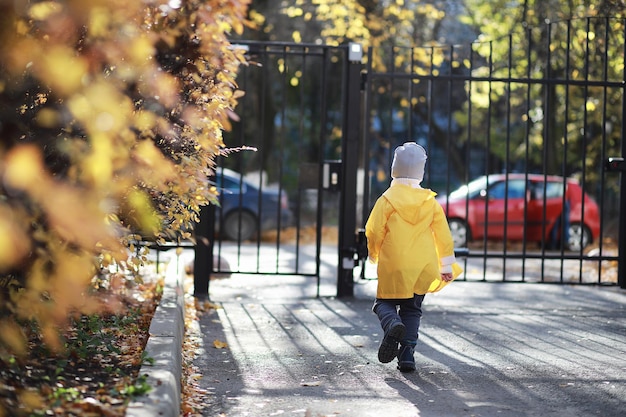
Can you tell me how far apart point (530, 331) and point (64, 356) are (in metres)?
4.15

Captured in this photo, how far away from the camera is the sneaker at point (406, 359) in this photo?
627 centimetres

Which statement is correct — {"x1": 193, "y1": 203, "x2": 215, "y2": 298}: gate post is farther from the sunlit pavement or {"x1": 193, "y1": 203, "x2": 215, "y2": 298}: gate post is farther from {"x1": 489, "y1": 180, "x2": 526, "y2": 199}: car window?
{"x1": 489, "y1": 180, "x2": 526, "y2": 199}: car window

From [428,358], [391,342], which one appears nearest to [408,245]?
[391,342]

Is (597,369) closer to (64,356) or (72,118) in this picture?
(64,356)

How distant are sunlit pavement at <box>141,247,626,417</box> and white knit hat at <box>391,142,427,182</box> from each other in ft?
4.09

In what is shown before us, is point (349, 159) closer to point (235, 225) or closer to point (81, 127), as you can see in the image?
point (81, 127)

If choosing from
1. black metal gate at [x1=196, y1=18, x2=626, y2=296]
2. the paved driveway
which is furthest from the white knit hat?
black metal gate at [x1=196, y1=18, x2=626, y2=296]

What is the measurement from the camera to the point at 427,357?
682cm

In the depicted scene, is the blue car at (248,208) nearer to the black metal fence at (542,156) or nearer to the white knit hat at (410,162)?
the black metal fence at (542,156)

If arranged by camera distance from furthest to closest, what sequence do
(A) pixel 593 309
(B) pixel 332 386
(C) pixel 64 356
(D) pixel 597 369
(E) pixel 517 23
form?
(E) pixel 517 23 < (A) pixel 593 309 < (D) pixel 597 369 < (B) pixel 332 386 < (C) pixel 64 356

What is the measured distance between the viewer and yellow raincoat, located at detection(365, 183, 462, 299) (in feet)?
21.2

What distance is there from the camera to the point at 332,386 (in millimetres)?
5844

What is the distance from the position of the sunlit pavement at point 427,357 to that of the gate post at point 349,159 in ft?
1.69

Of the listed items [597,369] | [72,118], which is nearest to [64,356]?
[72,118]
